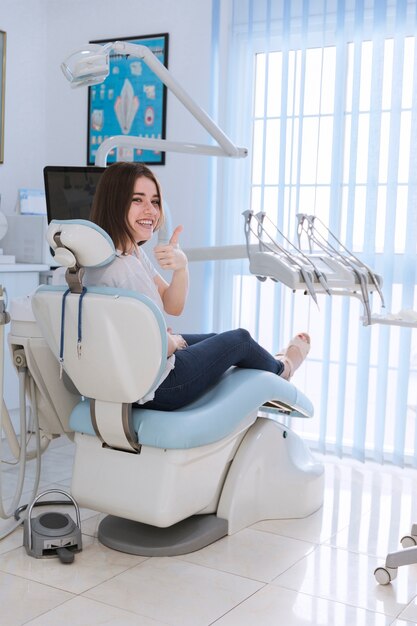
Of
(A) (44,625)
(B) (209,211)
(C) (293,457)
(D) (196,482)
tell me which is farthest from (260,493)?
(B) (209,211)

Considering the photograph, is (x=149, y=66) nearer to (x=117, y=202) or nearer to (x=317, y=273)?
(x=117, y=202)

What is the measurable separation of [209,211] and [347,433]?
4.12 feet

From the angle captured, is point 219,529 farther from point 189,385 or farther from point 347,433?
point 347,433

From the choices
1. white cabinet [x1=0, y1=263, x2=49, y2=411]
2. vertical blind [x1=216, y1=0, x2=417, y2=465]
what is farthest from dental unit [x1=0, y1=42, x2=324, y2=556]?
white cabinet [x1=0, y1=263, x2=49, y2=411]

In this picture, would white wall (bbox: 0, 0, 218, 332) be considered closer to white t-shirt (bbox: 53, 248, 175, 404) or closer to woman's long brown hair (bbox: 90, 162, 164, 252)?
woman's long brown hair (bbox: 90, 162, 164, 252)

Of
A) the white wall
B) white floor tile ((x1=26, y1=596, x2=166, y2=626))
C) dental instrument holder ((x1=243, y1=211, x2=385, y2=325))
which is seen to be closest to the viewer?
white floor tile ((x1=26, y1=596, x2=166, y2=626))

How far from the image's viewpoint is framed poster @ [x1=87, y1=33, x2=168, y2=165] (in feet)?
13.6

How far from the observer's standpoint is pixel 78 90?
4422mm

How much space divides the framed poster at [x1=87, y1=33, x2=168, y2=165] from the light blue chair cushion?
182 centimetres

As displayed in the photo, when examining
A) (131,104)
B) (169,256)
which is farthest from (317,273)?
(131,104)

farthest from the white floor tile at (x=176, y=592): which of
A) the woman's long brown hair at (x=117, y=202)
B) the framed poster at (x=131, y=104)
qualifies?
the framed poster at (x=131, y=104)

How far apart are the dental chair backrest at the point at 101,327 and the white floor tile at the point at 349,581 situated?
0.68 meters

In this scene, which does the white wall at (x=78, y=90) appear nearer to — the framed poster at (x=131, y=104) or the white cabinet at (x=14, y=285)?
the framed poster at (x=131, y=104)

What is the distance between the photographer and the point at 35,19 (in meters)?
4.43
